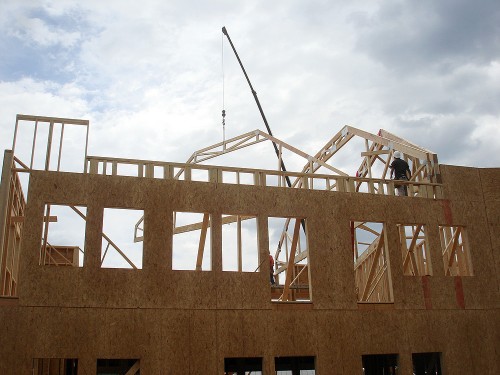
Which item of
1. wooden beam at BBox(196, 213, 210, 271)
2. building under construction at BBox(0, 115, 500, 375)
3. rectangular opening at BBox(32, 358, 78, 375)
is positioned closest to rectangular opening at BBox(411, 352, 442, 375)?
building under construction at BBox(0, 115, 500, 375)

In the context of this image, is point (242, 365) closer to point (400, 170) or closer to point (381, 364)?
point (381, 364)

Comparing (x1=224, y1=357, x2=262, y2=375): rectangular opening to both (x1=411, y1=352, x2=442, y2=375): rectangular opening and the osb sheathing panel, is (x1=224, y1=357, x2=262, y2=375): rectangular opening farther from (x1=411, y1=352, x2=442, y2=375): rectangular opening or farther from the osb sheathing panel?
(x1=411, y1=352, x2=442, y2=375): rectangular opening

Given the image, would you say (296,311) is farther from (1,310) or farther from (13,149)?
(13,149)

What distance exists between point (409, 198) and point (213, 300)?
6253 millimetres

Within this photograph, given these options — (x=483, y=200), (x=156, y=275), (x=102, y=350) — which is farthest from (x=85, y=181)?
(x=483, y=200)

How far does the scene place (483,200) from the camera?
17.8 meters

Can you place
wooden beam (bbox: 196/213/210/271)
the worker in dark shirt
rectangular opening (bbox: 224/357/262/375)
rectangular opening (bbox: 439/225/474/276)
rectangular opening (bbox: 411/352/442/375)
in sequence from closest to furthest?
rectangular opening (bbox: 224/357/262/375), wooden beam (bbox: 196/213/210/271), rectangular opening (bbox: 411/352/442/375), rectangular opening (bbox: 439/225/474/276), the worker in dark shirt

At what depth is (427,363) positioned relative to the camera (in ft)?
53.0

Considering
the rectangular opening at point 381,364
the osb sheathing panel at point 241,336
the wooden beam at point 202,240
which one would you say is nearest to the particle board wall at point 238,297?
the osb sheathing panel at point 241,336

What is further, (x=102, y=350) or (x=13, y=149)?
(x=13, y=149)

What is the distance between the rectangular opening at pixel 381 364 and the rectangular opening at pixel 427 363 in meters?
0.58

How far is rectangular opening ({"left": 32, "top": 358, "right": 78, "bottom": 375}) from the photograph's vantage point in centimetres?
1460

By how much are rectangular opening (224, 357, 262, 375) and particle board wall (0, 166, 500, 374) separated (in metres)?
0.46

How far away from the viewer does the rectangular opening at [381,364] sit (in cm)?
1578
